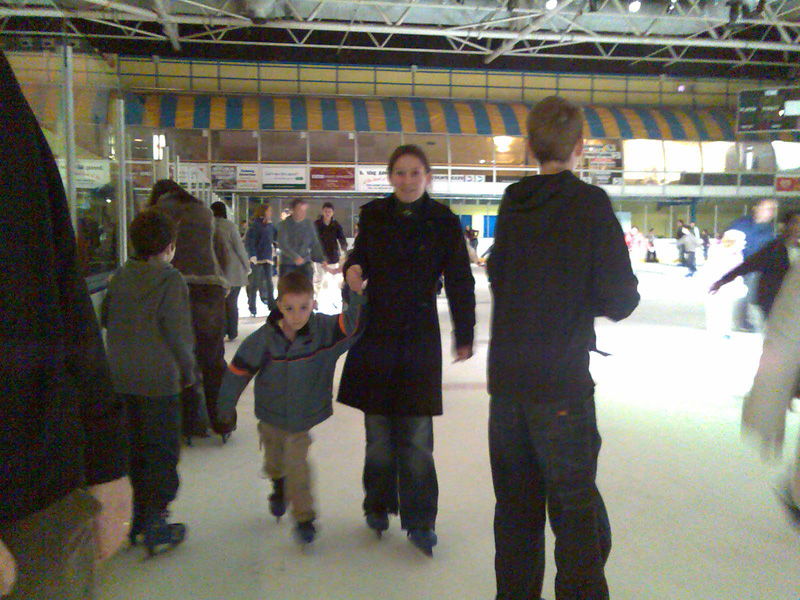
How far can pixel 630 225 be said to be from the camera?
2681 cm

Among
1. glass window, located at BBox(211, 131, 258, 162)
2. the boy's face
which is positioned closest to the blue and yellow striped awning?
glass window, located at BBox(211, 131, 258, 162)

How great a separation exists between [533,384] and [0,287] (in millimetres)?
1393

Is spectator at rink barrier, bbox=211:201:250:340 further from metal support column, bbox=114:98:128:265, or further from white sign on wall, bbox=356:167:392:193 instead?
white sign on wall, bbox=356:167:392:193

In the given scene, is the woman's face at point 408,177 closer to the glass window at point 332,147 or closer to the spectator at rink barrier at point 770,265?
the spectator at rink barrier at point 770,265

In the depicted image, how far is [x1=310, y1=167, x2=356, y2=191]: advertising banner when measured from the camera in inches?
926

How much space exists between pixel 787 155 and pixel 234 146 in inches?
782

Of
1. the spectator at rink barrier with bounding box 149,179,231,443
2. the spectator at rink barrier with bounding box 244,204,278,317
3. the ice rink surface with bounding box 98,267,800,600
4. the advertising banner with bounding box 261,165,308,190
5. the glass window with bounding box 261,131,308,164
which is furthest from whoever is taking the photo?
the glass window with bounding box 261,131,308,164

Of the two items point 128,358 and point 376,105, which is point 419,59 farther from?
point 128,358

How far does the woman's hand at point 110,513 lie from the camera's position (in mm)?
1022

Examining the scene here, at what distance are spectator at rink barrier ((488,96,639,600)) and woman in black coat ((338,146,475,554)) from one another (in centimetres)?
74

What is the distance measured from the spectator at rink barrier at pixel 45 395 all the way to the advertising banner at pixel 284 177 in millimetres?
22748

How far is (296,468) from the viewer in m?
2.79

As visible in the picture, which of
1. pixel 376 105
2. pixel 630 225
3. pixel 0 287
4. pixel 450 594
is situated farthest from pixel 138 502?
pixel 630 225

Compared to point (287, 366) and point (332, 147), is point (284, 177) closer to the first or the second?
point (332, 147)
